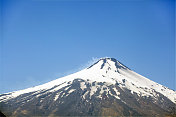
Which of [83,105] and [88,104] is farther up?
[88,104]

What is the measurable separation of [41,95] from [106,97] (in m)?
63.6

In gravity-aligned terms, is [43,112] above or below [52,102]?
below

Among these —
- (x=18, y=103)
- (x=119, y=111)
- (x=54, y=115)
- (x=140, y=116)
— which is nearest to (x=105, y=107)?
(x=119, y=111)

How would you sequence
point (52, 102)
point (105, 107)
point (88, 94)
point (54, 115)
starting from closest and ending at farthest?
point (54, 115)
point (105, 107)
point (52, 102)
point (88, 94)

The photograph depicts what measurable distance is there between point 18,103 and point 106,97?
3120 inches

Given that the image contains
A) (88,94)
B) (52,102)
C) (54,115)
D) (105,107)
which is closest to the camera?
(54,115)

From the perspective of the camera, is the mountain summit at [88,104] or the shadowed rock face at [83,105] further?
the mountain summit at [88,104]

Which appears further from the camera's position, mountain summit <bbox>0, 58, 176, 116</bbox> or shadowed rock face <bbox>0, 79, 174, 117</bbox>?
mountain summit <bbox>0, 58, 176, 116</bbox>

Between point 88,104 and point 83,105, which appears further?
point 88,104

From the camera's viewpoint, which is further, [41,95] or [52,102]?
[41,95]

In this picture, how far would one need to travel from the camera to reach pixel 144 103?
587 ft

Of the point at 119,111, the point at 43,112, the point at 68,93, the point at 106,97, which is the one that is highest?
the point at 68,93

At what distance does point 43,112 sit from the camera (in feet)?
503

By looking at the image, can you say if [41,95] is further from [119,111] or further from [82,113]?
[119,111]
